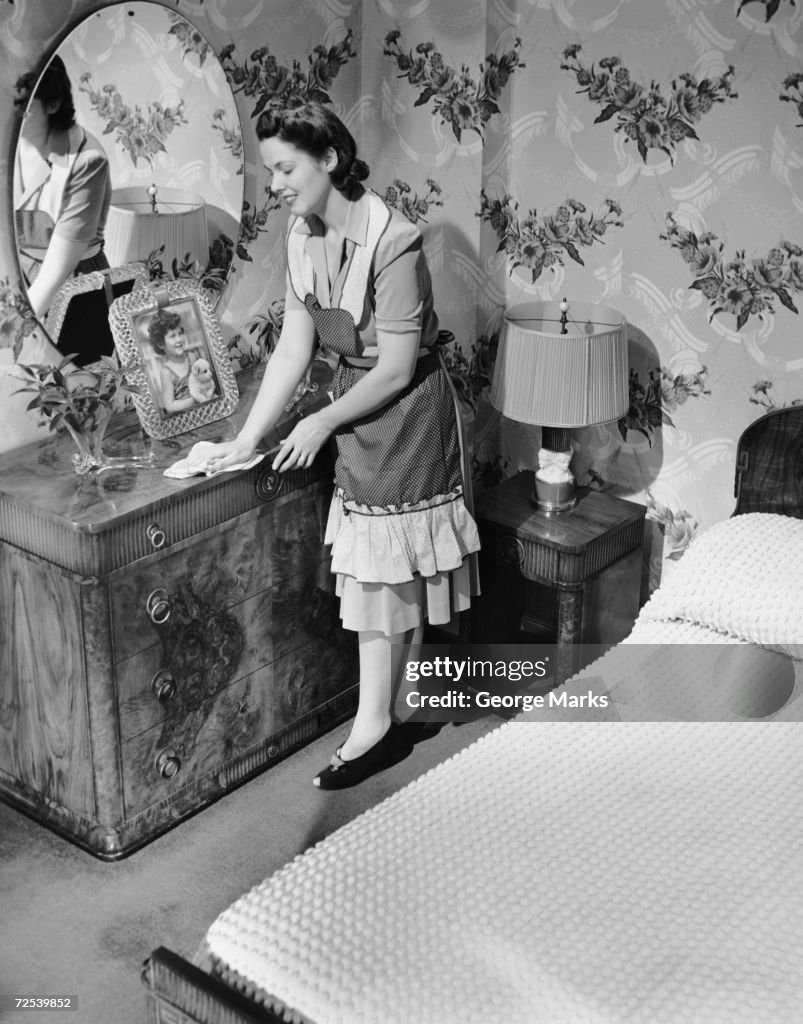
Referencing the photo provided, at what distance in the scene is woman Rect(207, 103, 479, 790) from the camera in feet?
8.98

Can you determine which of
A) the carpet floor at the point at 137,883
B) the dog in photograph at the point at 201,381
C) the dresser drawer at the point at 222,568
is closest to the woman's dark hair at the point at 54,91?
the dog in photograph at the point at 201,381

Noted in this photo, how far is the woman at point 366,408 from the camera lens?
8.98 feet

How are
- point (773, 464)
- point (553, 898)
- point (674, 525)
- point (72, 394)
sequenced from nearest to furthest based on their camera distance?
point (553, 898) → point (72, 394) → point (773, 464) → point (674, 525)

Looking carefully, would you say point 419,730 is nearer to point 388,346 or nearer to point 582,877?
point 388,346

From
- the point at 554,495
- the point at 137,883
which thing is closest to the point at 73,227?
the point at 554,495

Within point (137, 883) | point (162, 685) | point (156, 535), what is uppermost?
point (156, 535)

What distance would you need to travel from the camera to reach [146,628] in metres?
2.73

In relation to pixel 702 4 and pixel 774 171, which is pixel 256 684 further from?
pixel 702 4

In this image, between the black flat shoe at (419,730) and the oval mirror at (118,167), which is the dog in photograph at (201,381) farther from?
the black flat shoe at (419,730)

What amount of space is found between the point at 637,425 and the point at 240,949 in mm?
1917

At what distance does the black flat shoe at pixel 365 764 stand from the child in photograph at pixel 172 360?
934mm

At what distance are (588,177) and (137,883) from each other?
6.57ft

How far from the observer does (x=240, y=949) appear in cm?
188

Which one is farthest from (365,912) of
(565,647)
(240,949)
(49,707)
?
(565,647)
